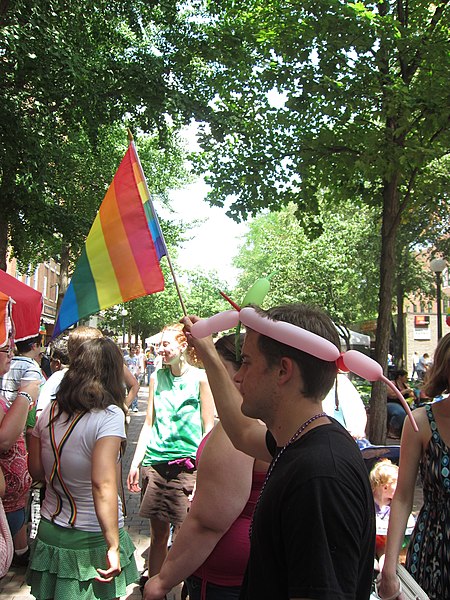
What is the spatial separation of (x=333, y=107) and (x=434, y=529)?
25.7 ft

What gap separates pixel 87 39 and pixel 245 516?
10604 mm

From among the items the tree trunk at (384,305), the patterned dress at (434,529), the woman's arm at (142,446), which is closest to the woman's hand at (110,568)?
the patterned dress at (434,529)

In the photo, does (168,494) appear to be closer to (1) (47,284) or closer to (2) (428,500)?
(2) (428,500)

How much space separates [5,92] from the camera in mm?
10320

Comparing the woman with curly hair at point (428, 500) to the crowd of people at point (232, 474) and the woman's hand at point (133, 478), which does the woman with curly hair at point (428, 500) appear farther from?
the woman's hand at point (133, 478)

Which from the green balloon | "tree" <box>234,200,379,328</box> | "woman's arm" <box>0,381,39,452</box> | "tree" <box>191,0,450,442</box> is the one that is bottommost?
"woman's arm" <box>0,381,39,452</box>

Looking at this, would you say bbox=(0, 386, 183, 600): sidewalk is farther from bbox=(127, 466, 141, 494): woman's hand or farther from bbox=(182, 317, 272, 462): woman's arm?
bbox=(182, 317, 272, 462): woman's arm

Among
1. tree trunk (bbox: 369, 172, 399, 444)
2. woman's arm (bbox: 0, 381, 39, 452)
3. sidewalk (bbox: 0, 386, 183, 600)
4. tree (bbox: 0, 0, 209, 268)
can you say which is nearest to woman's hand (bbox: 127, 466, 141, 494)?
sidewalk (bbox: 0, 386, 183, 600)

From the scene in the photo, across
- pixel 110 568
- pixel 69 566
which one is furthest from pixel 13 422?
pixel 110 568

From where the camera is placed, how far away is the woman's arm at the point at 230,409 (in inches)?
87.6

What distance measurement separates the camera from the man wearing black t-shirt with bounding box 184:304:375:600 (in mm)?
1422

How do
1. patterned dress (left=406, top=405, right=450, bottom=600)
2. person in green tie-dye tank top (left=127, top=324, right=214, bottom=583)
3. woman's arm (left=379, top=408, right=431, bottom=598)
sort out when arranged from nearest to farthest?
patterned dress (left=406, top=405, right=450, bottom=600) < woman's arm (left=379, top=408, right=431, bottom=598) < person in green tie-dye tank top (left=127, top=324, right=214, bottom=583)

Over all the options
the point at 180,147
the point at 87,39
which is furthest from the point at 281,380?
the point at 180,147

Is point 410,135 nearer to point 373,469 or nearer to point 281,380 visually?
point 373,469
